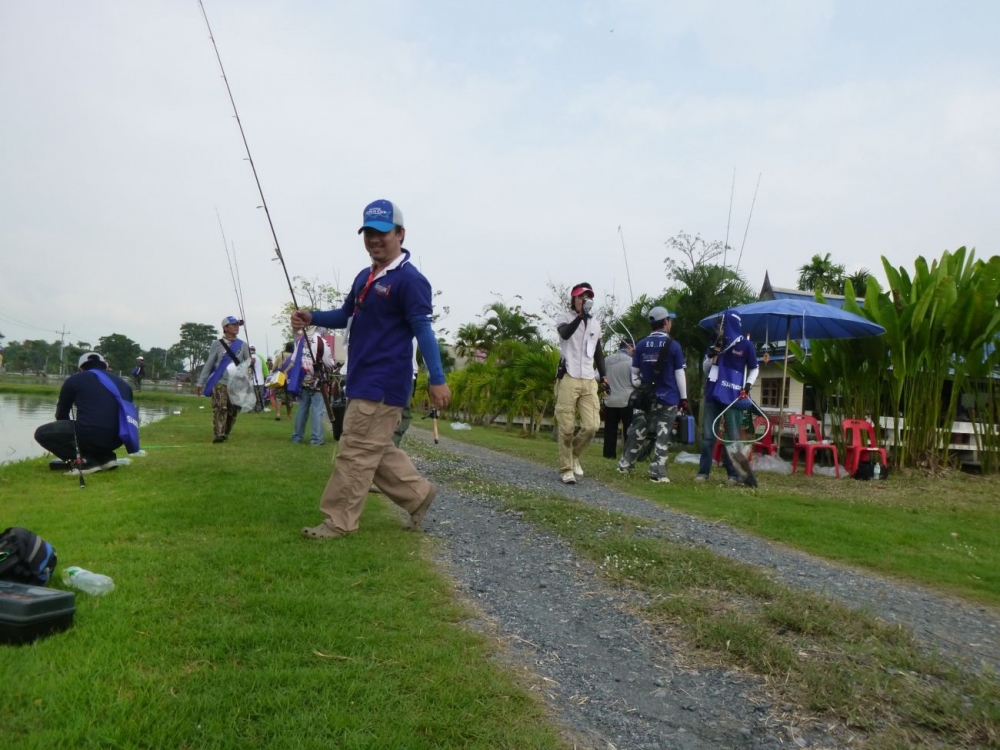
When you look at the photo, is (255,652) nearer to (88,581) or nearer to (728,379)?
(88,581)

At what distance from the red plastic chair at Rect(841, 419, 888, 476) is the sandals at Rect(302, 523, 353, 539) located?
27.7 feet

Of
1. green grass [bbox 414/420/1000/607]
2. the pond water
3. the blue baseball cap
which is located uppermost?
the blue baseball cap

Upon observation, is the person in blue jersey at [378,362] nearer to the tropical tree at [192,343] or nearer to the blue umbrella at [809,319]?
the blue umbrella at [809,319]

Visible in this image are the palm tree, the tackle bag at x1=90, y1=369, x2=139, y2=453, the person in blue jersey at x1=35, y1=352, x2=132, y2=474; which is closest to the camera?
the person in blue jersey at x1=35, y1=352, x2=132, y2=474

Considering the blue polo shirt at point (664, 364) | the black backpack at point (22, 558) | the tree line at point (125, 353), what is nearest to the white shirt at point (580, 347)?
the blue polo shirt at point (664, 364)

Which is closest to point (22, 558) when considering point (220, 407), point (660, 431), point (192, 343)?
point (660, 431)

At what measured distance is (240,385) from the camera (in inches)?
447

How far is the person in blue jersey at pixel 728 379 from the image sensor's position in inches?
352

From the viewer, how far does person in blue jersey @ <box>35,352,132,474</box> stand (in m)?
7.64

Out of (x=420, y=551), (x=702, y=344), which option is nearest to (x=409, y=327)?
(x=420, y=551)

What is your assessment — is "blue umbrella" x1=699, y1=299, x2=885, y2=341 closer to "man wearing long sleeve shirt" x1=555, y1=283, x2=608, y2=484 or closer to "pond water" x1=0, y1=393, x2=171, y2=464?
"man wearing long sleeve shirt" x1=555, y1=283, x2=608, y2=484

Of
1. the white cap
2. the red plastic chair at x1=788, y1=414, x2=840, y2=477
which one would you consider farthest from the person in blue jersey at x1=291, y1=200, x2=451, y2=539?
the red plastic chair at x1=788, y1=414, x2=840, y2=477

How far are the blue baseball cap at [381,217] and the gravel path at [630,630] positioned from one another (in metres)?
2.15

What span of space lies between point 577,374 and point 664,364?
1.22 m
